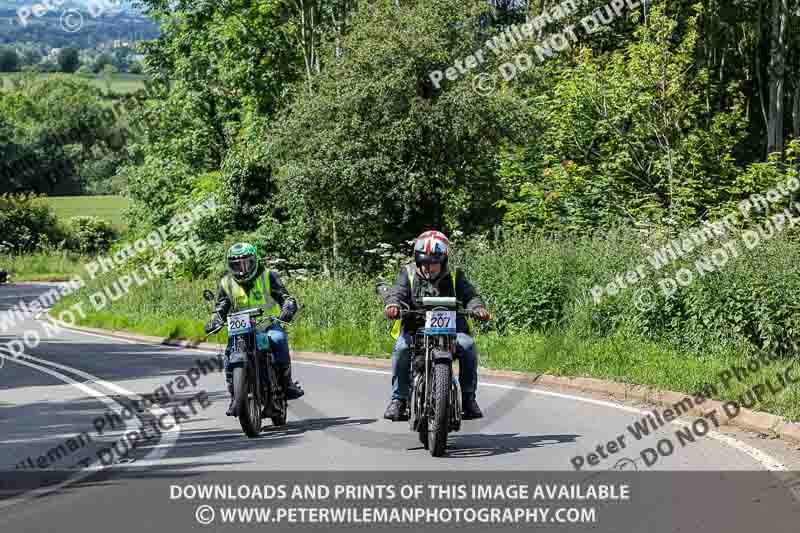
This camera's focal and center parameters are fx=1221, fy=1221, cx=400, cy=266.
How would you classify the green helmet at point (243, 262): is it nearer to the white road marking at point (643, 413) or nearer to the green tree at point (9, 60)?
the white road marking at point (643, 413)

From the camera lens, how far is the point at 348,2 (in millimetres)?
44375

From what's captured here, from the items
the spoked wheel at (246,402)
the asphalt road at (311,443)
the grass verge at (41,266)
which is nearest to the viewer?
the asphalt road at (311,443)

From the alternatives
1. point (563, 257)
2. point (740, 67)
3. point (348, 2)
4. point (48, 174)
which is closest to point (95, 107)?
point (48, 174)

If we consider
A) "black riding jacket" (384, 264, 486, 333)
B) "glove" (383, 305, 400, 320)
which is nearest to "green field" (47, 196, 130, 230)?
"black riding jacket" (384, 264, 486, 333)

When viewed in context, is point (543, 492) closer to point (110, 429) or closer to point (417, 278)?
point (417, 278)

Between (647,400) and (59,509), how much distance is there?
7638 millimetres

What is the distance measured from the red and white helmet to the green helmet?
90.3 inches

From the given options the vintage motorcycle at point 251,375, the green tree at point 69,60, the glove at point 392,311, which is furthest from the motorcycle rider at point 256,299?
the green tree at point 69,60

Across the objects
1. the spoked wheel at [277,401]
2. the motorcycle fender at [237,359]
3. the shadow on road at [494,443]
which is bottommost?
the shadow on road at [494,443]

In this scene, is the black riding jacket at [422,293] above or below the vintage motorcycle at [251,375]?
above

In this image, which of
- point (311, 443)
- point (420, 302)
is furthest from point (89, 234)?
point (420, 302)

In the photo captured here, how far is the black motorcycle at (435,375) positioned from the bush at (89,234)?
278 feet

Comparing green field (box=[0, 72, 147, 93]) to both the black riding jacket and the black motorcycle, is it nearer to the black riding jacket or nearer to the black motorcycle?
the black riding jacket

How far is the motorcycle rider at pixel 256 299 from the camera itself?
1255cm
